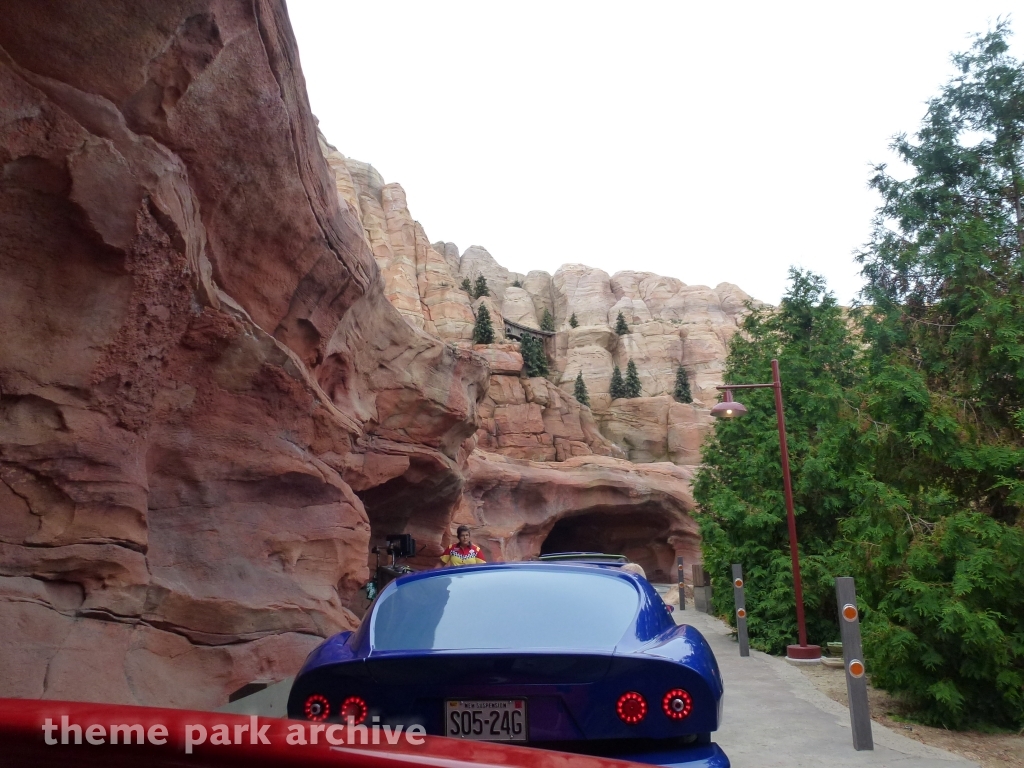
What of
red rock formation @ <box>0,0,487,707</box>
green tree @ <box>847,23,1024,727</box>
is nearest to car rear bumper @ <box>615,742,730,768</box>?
green tree @ <box>847,23,1024,727</box>

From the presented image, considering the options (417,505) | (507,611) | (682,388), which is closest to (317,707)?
(507,611)

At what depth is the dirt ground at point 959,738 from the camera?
5.55m

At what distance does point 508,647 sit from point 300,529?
7.64m

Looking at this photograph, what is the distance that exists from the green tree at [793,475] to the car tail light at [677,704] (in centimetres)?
742

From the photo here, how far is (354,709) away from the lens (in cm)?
310

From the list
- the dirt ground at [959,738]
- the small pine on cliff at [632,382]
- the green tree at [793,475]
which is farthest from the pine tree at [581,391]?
the dirt ground at [959,738]

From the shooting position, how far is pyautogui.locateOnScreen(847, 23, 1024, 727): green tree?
6.46 metres

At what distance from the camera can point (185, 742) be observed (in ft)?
3.57

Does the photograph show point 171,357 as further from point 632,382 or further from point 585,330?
point 585,330

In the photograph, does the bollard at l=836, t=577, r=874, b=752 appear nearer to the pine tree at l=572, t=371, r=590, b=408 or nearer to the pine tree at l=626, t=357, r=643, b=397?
the pine tree at l=572, t=371, r=590, b=408

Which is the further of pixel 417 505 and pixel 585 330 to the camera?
pixel 585 330

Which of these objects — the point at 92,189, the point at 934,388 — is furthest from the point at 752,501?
the point at 92,189

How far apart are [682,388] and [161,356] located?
5615 centimetres

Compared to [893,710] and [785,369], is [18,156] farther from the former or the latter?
[785,369]
